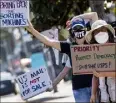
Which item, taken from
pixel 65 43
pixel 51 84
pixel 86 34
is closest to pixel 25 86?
pixel 51 84

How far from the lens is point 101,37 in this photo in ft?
18.1

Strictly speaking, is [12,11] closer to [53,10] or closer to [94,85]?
[94,85]

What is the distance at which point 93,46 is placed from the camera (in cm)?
545

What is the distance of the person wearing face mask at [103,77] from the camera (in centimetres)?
554

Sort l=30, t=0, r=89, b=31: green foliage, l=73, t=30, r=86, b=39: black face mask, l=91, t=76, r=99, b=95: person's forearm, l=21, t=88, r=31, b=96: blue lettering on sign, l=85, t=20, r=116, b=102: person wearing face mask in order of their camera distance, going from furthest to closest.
→ 1. l=30, t=0, r=89, b=31: green foliage
2. l=21, t=88, r=31, b=96: blue lettering on sign
3. l=73, t=30, r=86, b=39: black face mask
4. l=91, t=76, r=99, b=95: person's forearm
5. l=85, t=20, r=116, b=102: person wearing face mask

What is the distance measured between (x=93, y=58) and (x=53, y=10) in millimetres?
6059

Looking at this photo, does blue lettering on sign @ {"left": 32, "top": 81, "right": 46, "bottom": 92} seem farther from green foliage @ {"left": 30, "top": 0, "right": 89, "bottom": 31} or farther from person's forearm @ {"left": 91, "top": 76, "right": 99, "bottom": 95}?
green foliage @ {"left": 30, "top": 0, "right": 89, "bottom": 31}

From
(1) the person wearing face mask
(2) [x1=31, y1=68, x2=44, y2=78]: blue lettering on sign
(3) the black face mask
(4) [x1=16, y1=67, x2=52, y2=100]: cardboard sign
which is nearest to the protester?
(3) the black face mask

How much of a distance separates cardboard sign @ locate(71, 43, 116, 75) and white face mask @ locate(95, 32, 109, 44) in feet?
0.28

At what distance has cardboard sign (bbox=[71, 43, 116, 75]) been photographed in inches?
212

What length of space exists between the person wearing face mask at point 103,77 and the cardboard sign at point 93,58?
88 mm

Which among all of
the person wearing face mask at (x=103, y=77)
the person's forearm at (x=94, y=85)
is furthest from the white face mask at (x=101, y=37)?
the person's forearm at (x=94, y=85)

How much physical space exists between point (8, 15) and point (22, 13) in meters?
0.19

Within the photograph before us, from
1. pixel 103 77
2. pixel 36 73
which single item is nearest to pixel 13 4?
pixel 36 73
